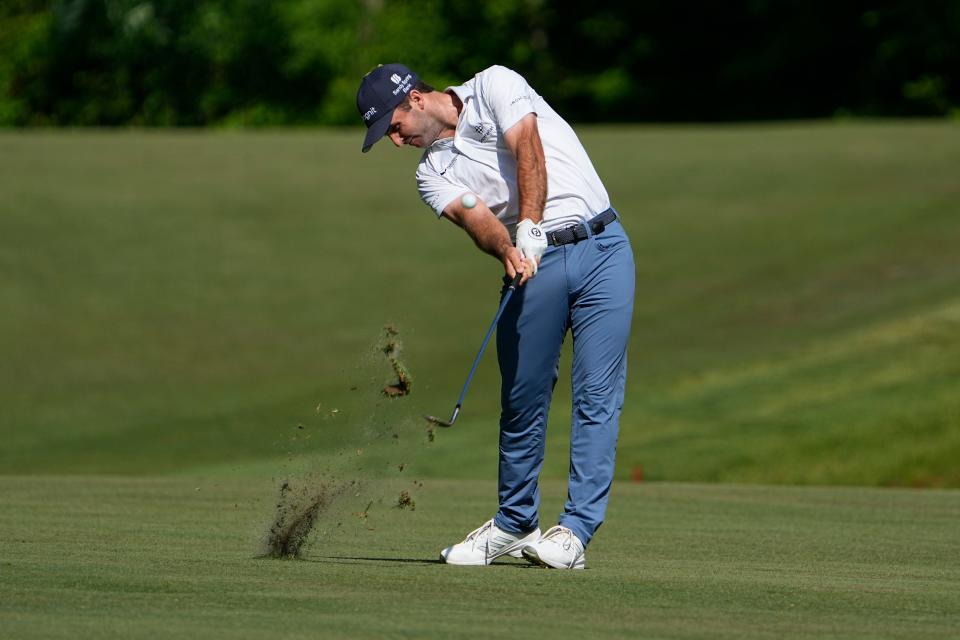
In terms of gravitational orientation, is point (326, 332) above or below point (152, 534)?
below

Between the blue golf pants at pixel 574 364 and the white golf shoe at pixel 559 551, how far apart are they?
0.19 meters

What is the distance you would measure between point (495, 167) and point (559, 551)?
1498 mm

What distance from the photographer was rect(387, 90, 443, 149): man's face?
659cm

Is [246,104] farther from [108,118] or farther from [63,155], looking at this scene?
[63,155]

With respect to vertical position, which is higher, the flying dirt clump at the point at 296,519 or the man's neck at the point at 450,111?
the man's neck at the point at 450,111

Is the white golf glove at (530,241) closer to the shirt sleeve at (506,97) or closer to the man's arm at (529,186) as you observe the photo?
the man's arm at (529,186)

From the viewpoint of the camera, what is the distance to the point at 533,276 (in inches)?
254

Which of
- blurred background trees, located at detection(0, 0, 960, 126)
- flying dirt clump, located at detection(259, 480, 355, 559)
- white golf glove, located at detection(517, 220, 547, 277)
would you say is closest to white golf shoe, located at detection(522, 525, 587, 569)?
flying dirt clump, located at detection(259, 480, 355, 559)

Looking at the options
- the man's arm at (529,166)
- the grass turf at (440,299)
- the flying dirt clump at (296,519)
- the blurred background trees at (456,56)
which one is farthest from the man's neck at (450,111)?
the blurred background trees at (456,56)

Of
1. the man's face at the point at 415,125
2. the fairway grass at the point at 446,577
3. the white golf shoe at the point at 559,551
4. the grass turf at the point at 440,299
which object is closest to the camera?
the fairway grass at the point at 446,577

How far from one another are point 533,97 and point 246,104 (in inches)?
1678

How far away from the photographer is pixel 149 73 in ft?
154

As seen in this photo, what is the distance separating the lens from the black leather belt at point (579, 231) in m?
6.52

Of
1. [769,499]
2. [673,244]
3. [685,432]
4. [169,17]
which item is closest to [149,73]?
[169,17]
